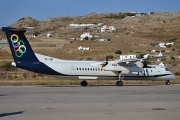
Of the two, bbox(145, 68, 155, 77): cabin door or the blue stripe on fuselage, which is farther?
bbox(145, 68, 155, 77): cabin door

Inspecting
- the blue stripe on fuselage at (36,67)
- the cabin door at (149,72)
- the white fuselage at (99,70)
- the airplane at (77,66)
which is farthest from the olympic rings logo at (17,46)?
the cabin door at (149,72)

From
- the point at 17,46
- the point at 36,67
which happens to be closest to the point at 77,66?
the point at 36,67

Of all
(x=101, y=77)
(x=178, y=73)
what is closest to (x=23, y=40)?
(x=101, y=77)

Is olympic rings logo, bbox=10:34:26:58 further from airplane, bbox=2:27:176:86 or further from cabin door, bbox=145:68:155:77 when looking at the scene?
cabin door, bbox=145:68:155:77

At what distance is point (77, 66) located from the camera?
3662cm

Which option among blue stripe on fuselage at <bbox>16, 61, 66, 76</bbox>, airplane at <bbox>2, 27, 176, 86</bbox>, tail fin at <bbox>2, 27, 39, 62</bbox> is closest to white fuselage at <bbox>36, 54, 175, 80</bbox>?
airplane at <bbox>2, 27, 176, 86</bbox>

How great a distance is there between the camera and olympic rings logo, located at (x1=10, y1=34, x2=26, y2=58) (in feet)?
112

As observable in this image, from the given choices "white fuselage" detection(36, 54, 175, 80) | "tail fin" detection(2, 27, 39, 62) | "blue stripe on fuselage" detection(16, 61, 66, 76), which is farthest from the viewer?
"white fuselage" detection(36, 54, 175, 80)

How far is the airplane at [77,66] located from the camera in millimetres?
34312

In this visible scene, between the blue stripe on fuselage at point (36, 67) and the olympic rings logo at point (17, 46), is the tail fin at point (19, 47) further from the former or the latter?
the blue stripe on fuselage at point (36, 67)

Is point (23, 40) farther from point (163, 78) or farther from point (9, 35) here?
point (163, 78)

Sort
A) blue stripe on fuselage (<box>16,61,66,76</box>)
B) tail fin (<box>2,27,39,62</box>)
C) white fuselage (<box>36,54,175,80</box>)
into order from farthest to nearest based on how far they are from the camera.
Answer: white fuselage (<box>36,54,175,80</box>), tail fin (<box>2,27,39,62</box>), blue stripe on fuselage (<box>16,61,66,76</box>)
